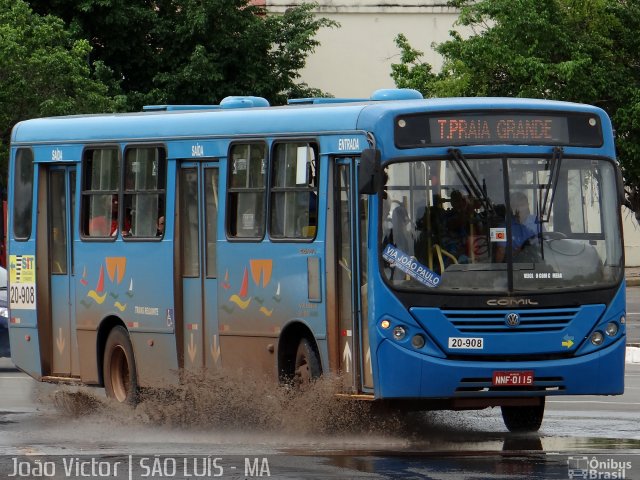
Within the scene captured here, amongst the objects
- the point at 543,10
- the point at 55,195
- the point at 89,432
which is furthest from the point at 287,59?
the point at 89,432

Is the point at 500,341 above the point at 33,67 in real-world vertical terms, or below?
below

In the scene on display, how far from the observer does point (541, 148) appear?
43.8ft

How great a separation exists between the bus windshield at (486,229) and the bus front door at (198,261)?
2.60 m

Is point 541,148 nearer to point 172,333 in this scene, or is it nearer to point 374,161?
point 374,161

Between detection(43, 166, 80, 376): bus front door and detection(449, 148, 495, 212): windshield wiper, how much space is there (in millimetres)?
5196

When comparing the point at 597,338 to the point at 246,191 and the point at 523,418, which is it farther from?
the point at 246,191

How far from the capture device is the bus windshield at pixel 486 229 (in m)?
12.9

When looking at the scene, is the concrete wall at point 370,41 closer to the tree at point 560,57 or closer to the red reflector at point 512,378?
the tree at point 560,57

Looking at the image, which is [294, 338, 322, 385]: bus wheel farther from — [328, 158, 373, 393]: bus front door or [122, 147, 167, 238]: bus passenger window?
[122, 147, 167, 238]: bus passenger window

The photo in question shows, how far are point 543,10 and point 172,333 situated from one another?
80.5 ft

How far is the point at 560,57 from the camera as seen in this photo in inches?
1545

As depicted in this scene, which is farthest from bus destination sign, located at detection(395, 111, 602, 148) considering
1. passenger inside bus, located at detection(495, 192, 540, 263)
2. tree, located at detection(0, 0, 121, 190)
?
tree, located at detection(0, 0, 121, 190)

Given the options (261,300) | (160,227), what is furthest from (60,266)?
(261,300)

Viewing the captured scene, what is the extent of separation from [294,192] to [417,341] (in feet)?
6.43
